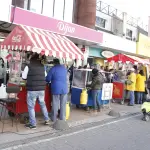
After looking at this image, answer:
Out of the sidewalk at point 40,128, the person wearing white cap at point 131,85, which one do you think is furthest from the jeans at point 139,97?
the sidewalk at point 40,128

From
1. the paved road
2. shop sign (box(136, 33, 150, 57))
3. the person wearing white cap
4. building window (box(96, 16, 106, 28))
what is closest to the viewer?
the paved road

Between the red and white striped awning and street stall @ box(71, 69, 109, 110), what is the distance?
224cm

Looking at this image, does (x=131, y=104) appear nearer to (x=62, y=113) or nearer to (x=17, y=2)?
(x=62, y=113)

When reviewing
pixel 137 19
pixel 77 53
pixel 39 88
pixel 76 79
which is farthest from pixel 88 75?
pixel 137 19

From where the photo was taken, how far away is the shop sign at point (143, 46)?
24516 mm

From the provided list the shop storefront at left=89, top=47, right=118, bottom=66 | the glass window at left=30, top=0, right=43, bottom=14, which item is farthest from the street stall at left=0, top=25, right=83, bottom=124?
the shop storefront at left=89, top=47, right=118, bottom=66

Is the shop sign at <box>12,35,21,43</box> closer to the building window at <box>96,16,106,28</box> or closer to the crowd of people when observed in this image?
the crowd of people

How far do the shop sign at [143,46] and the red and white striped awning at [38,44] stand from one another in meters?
18.5

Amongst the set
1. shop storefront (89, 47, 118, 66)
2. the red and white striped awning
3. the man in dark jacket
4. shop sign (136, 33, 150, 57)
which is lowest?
the man in dark jacket

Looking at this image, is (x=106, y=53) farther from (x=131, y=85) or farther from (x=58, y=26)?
(x=131, y=85)

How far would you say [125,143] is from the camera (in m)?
6.04

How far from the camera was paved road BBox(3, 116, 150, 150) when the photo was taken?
5516mm

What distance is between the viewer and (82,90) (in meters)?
9.09

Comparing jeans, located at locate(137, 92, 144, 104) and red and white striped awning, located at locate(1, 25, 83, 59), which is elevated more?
red and white striped awning, located at locate(1, 25, 83, 59)
